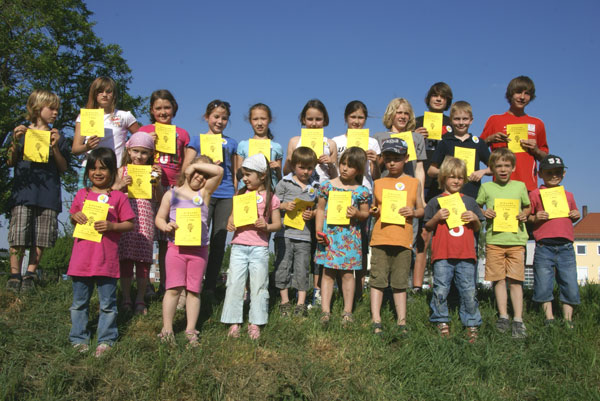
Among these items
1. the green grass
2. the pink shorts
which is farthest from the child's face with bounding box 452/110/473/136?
the pink shorts

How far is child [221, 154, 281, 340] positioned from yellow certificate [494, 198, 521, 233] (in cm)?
251

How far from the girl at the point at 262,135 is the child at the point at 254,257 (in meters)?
1.05

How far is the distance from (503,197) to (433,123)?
5.11ft

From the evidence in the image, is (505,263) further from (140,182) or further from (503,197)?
(140,182)

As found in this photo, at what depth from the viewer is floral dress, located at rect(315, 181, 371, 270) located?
544 centimetres

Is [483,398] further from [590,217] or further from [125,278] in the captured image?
[590,217]

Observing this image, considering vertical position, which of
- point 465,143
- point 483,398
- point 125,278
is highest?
point 465,143

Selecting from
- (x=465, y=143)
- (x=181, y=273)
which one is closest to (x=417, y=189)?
(x=465, y=143)

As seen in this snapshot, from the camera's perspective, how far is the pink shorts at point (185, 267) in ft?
15.6

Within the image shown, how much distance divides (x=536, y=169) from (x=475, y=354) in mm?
2895

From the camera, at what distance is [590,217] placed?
189 ft

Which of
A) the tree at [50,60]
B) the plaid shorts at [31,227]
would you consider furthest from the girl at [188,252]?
the tree at [50,60]

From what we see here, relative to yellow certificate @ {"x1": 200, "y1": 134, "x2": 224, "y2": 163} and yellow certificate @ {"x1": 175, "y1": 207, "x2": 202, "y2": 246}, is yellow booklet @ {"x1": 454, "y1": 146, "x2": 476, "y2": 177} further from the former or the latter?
yellow certificate @ {"x1": 175, "y1": 207, "x2": 202, "y2": 246}

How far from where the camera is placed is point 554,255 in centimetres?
561
